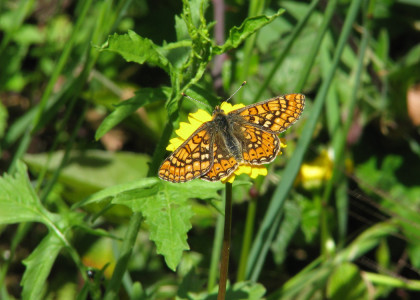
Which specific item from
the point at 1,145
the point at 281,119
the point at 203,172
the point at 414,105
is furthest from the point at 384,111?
the point at 1,145

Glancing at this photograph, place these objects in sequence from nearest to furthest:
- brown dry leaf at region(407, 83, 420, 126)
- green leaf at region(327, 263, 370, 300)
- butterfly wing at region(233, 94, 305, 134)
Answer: butterfly wing at region(233, 94, 305, 134), green leaf at region(327, 263, 370, 300), brown dry leaf at region(407, 83, 420, 126)

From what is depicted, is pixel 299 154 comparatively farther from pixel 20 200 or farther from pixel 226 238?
pixel 20 200

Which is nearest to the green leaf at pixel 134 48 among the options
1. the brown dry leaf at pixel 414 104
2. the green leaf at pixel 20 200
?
the green leaf at pixel 20 200

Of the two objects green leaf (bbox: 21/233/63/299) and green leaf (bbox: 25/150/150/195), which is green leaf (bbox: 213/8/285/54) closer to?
green leaf (bbox: 21/233/63/299)

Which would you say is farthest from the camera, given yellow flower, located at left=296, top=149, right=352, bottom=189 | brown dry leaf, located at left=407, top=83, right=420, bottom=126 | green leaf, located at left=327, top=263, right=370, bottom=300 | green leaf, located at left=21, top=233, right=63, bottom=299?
brown dry leaf, located at left=407, top=83, right=420, bottom=126

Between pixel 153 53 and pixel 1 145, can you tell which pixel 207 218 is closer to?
pixel 1 145

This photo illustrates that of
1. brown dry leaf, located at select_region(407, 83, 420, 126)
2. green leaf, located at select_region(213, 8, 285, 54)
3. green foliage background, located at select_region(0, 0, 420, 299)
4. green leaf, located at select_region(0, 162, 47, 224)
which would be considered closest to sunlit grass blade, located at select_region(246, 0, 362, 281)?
green foliage background, located at select_region(0, 0, 420, 299)
